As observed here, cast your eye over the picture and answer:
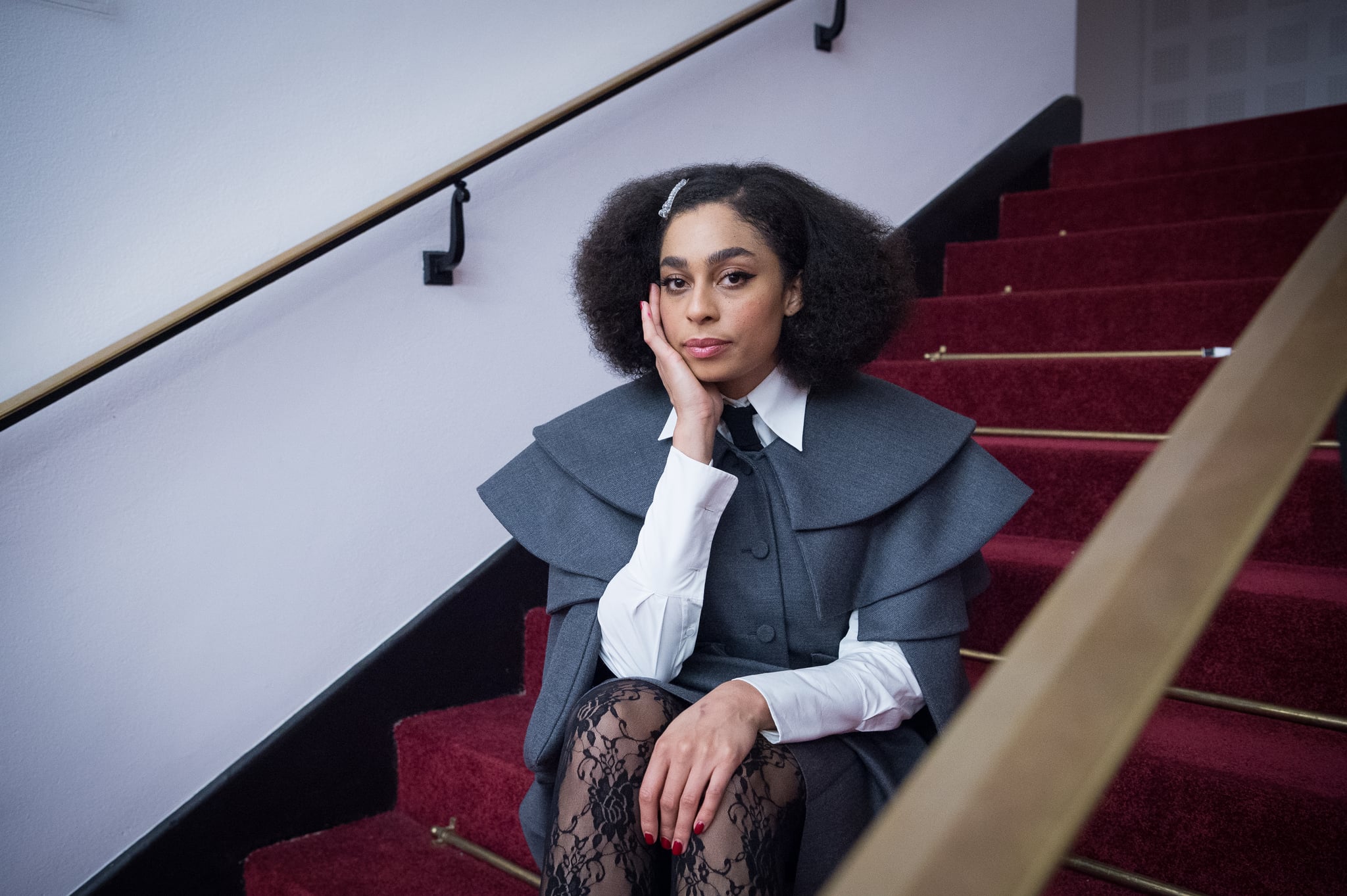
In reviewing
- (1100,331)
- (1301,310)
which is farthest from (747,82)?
(1301,310)

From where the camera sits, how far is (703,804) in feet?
3.39

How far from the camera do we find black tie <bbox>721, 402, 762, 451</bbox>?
4.62ft

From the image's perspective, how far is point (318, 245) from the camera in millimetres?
1660

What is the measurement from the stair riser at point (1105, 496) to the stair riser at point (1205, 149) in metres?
1.62

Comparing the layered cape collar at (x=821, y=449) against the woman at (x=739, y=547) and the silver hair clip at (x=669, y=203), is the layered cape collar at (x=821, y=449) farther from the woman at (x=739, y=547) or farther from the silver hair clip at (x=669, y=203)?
the silver hair clip at (x=669, y=203)

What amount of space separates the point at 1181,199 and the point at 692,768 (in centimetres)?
256

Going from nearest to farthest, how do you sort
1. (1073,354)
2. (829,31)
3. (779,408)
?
1. (779,408)
2. (1073,354)
3. (829,31)

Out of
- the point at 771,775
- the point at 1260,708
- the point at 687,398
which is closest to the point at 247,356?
the point at 687,398

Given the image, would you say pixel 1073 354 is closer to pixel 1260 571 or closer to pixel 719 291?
pixel 1260 571

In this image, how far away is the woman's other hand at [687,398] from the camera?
1.28 metres

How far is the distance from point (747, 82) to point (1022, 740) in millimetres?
2417

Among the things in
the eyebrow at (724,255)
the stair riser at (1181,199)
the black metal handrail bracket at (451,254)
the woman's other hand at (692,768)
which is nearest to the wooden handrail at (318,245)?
the black metal handrail bracket at (451,254)

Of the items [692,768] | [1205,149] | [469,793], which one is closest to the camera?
[692,768]

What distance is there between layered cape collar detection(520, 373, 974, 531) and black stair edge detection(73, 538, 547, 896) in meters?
0.72
